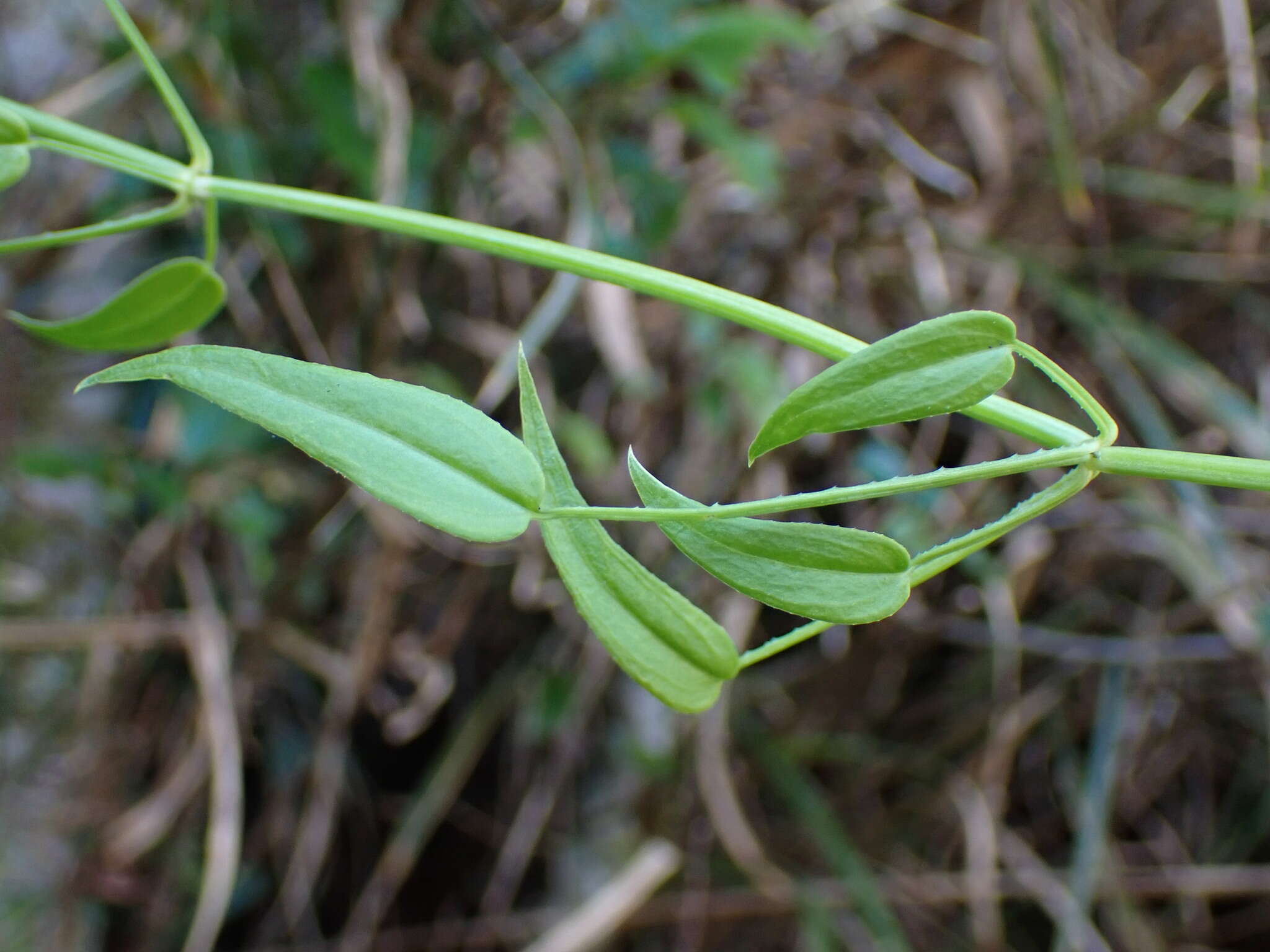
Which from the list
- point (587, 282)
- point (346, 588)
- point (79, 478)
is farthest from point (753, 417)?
point (79, 478)

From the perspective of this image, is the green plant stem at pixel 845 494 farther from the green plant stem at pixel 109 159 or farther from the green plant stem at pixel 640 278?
the green plant stem at pixel 109 159

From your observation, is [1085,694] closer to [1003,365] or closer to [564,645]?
[564,645]

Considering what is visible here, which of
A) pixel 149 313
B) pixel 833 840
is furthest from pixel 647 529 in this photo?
pixel 149 313

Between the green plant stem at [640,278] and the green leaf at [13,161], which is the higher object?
the green leaf at [13,161]

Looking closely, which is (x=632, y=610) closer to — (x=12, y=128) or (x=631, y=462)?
(x=631, y=462)

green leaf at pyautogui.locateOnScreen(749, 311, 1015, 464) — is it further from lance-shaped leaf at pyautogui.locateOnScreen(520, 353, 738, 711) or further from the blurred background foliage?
the blurred background foliage

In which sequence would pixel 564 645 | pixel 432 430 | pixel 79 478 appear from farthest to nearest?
pixel 564 645
pixel 79 478
pixel 432 430

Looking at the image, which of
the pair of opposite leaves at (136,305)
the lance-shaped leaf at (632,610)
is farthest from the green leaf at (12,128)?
the lance-shaped leaf at (632,610)
